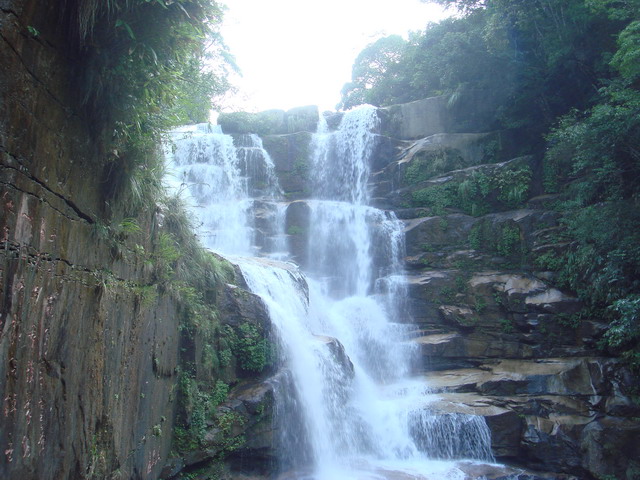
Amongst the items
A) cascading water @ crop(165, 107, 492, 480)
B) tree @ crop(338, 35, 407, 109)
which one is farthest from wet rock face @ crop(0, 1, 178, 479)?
tree @ crop(338, 35, 407, 109)

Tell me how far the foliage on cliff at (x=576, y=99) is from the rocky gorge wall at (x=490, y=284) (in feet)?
1.97

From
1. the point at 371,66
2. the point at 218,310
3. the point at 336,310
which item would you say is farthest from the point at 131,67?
the point at 371,66

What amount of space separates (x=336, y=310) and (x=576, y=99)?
38.3 ft

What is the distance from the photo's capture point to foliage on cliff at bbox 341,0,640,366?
39.3ft

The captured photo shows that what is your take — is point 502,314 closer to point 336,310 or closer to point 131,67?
point 336,310

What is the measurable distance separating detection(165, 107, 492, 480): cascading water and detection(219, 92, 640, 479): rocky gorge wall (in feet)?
1.68

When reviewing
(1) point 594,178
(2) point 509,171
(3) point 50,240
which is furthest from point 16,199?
(2) point 509,171

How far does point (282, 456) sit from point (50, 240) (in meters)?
6.93

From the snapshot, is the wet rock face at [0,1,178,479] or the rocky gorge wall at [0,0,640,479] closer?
the wet rock face at [0,1,178,479]

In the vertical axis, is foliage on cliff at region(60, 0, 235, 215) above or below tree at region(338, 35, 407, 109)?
below

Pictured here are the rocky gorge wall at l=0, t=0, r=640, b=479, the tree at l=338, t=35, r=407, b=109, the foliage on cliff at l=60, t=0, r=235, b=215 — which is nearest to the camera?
the rocky gorge wall at l=0, t=0, r=640, b=479

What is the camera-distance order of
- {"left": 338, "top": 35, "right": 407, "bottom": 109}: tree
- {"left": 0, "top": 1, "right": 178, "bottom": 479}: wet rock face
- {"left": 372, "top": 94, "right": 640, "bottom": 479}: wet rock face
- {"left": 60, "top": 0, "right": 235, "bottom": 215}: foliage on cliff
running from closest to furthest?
1. {"left": 0, "top": 1, "right": 178, "bottom": 479}: wet rock face
2. {"left": 60, "top": 0, "right": 235, "bottom": 215}: foliage on cliff
3. {"left": 372, "top": 94, "right": 640, "bottom": 479}: wet rock face
4. {"left": 338, "top": 35, "right": 407, "bottom": 109}: tree

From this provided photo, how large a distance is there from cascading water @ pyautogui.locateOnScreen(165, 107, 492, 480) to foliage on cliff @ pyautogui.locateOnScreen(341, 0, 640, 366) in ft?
14.4

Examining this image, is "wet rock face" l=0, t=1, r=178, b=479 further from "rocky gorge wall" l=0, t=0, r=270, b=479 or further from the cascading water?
the cascading water
